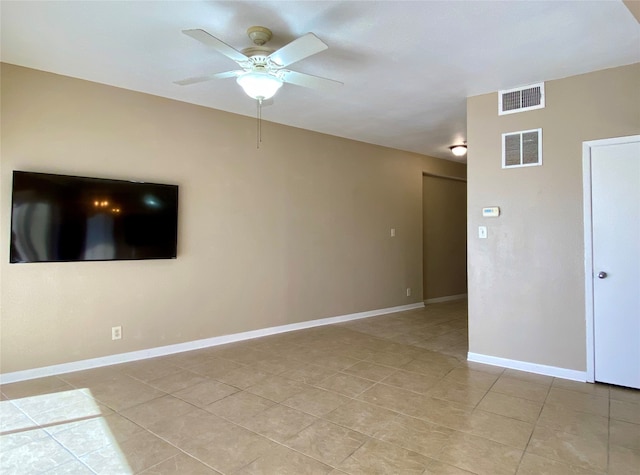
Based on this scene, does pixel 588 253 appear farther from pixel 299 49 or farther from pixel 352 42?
pixel 299 49

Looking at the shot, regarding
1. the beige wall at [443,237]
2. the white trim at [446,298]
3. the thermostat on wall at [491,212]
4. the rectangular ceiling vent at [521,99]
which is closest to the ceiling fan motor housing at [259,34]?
the rectangular ceiling vent at [521,99]

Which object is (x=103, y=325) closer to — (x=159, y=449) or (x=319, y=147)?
(x=159, y=449)

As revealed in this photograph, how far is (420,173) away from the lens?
22.2 feet

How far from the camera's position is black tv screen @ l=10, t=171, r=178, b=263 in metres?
3.15

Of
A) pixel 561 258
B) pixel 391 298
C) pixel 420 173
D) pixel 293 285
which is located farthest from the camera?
pixel 420 173

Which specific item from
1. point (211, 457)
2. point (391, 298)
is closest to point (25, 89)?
point (211, 457)

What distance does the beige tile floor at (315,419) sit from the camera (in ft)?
6.75

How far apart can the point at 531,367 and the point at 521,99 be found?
252 centimetres

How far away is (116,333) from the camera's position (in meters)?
3.67

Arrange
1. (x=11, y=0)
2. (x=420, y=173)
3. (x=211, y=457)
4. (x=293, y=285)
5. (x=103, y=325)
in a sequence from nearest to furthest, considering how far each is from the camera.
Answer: (x=211, y=457), (x=11, y=0), (x=103, y=325), (x=293, y=285), (x=420, y=173)

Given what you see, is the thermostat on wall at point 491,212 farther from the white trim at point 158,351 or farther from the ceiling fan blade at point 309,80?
the white trim at point 158,351

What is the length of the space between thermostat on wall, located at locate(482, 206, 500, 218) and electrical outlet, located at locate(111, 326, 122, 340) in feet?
12.4

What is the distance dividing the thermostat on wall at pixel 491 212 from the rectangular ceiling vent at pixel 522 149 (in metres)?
0.42

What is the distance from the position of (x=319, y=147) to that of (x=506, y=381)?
366 cm
